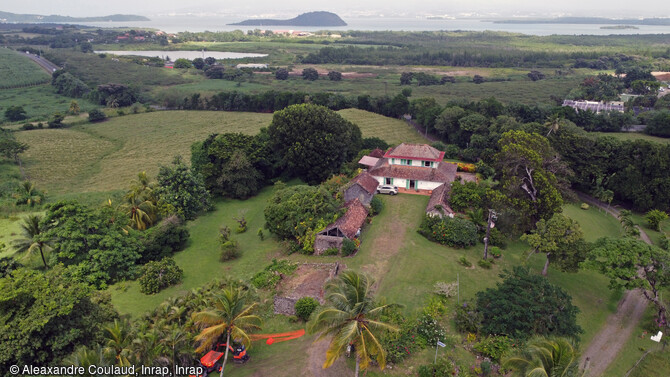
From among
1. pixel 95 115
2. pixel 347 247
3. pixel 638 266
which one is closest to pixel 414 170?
pixel 347 247

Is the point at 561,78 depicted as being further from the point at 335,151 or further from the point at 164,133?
the point at 164,133

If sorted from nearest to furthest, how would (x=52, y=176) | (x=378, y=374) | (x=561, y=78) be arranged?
(x=378, y=374) → (x=52, y=176) → (x=561, y=78)

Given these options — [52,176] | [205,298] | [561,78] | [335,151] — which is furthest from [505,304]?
[561,78]

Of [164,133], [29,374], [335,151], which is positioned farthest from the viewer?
[164,133]

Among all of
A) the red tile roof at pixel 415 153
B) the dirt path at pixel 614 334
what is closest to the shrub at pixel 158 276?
the dirt path at pixel 614 334

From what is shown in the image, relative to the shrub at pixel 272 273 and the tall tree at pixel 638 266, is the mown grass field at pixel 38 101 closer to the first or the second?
the shrub at pixel 272 273
